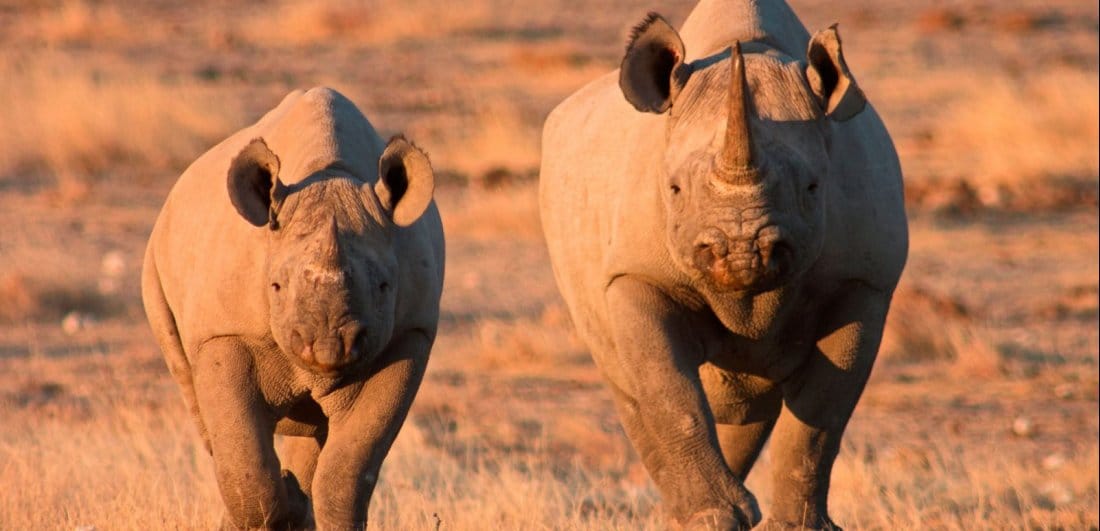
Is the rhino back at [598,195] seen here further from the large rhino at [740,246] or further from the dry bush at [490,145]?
the dry bush at [490,145]

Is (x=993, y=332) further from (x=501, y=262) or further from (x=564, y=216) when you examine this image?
(x=564, y=216)

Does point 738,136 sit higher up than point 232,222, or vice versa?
point 738,136

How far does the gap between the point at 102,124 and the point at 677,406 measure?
14.7 m

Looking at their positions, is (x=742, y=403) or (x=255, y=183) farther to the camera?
(x=742, y=403)

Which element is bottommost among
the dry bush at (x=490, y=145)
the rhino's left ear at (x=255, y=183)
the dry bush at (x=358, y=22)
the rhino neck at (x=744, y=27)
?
the dry bush at (x=358, y=22)

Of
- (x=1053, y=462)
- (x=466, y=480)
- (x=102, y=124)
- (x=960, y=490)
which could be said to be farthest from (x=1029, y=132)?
(x=466, y=480)

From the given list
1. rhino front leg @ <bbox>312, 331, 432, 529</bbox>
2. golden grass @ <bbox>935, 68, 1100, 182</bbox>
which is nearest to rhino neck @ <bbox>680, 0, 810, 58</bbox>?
rhino front leg @ <bbox>312, 331, 432, 529</bbox>

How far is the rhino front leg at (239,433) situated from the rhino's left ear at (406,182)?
2.13 ft

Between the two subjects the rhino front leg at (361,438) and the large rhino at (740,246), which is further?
the rhino front leg at (361,438)

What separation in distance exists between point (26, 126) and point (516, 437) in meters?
10.3

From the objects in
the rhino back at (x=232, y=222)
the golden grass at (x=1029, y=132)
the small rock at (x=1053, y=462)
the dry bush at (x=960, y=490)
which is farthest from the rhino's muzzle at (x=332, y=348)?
the golden grass at (x=1029, y=132)

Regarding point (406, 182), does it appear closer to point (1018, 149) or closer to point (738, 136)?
point (738, 136)

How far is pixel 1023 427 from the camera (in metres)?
12.5

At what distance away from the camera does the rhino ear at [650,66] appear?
278 inches
